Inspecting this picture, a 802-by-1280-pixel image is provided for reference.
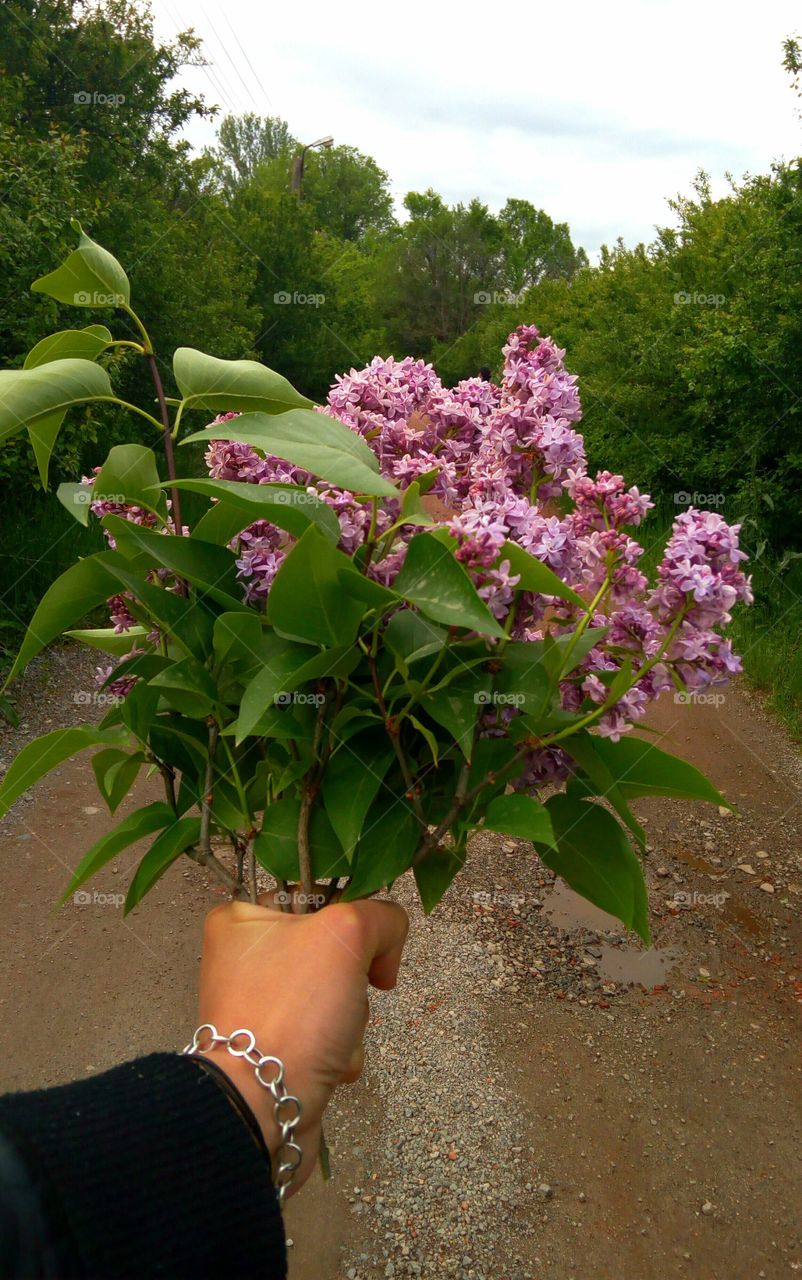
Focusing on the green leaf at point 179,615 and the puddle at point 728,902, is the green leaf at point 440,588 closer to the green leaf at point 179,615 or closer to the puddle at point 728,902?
the green leaf at point 179,615

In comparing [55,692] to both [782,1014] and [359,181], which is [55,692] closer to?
[782,1014]

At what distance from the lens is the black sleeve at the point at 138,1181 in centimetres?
65

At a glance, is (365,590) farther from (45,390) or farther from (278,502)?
(45,390)

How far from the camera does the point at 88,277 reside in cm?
108

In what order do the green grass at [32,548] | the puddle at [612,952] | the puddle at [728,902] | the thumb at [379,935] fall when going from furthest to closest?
the green grass at [32,548] < the puddle at [728,902] < the puddle at [612,952] < the thumb at [379,935]

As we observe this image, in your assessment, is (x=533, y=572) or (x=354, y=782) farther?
(x=354, y=782)

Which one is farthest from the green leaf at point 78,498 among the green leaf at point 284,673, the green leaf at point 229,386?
the green leaf at point 284,673

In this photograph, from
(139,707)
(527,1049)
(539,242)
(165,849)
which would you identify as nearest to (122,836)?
(165,849)

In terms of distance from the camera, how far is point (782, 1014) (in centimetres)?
327

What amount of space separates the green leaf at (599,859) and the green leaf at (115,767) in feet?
1.61

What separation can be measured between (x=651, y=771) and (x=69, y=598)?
0.64 m

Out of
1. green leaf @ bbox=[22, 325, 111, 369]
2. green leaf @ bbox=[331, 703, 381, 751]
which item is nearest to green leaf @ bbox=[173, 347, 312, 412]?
green leaf @ bbox=[22, 325, 111, 369]

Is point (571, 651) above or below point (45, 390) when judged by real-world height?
below

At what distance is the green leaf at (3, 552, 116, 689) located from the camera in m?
0.94
